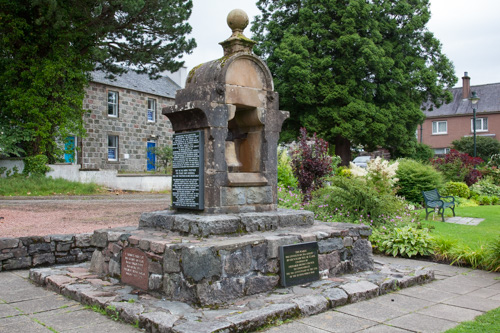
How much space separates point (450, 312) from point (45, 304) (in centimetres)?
463

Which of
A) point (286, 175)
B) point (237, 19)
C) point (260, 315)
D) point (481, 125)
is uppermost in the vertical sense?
point (481, 125)

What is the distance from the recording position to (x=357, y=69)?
73.5 feet

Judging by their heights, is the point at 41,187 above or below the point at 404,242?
above

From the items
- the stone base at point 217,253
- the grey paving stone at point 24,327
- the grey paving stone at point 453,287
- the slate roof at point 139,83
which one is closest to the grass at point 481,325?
the grey paving stone at point 453,287

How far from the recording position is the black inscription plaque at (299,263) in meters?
5.50

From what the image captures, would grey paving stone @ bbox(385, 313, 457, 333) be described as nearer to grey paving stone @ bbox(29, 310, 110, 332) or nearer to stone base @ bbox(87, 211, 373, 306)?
stone base @ bbox(87, 211, 373, 306)

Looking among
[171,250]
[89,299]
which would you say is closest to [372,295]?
[171,250]

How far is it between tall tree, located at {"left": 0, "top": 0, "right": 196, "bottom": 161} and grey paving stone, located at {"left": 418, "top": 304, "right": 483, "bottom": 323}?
1578cm

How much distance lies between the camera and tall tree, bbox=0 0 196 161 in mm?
17781

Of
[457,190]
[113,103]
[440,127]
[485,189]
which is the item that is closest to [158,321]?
[457,190]

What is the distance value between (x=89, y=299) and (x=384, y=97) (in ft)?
68.5

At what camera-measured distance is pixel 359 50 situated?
2231 centimetres

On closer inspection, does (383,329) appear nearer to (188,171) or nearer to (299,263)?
(299,263)

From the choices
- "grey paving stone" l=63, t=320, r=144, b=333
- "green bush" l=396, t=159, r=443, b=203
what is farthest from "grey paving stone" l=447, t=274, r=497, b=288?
"green bush" l=396, t=159, r=443, b=203
